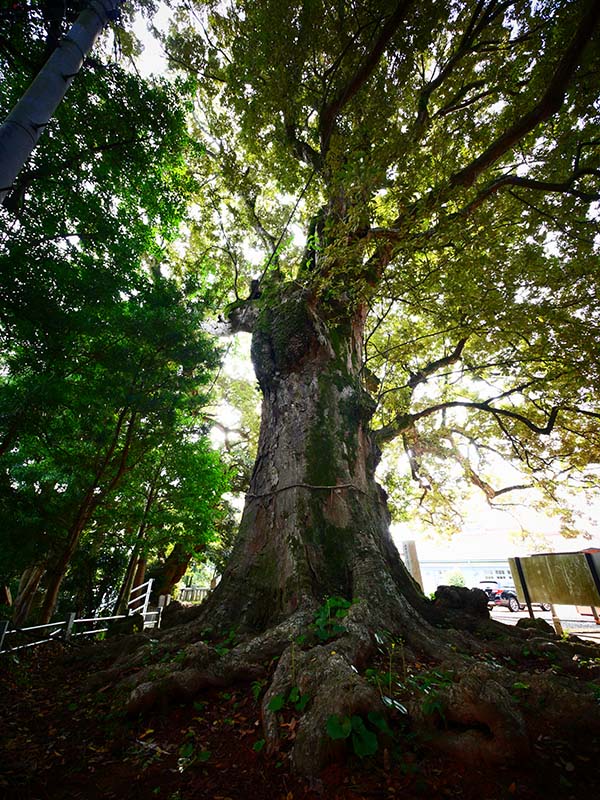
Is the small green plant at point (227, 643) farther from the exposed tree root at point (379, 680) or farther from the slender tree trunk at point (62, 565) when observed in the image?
the slender tree trunk at point (62, 565)

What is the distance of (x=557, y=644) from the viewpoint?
3.40 meters

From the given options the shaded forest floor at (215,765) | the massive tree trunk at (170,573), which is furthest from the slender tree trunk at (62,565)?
the massive tree trunk at (170,573)

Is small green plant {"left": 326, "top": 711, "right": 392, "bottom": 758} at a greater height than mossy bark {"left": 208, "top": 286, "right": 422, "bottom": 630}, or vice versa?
mossy bark {"left": 208, "top": 286, "right": 422, "bottom": 630}

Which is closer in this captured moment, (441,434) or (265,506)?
(265,506)

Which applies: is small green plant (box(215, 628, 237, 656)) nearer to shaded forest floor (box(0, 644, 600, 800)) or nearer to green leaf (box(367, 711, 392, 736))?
shaded forest floor (box(0, 644, 600, 800))

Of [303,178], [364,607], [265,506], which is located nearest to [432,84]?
[303,178]

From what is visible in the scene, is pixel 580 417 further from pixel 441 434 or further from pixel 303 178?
pixel 303 178

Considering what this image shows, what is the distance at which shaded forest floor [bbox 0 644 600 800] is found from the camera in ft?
5.14

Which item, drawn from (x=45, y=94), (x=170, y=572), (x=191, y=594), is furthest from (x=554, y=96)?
(x=191, y=594)

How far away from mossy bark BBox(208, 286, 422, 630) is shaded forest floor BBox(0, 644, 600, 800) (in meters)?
1.14

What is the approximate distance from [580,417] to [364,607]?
8382 mm

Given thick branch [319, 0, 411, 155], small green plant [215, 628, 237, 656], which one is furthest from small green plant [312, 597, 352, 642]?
thick branch [319, 0, 411, 155]

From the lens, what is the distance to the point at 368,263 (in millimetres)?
5184

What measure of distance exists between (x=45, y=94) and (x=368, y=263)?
4.07 metres
